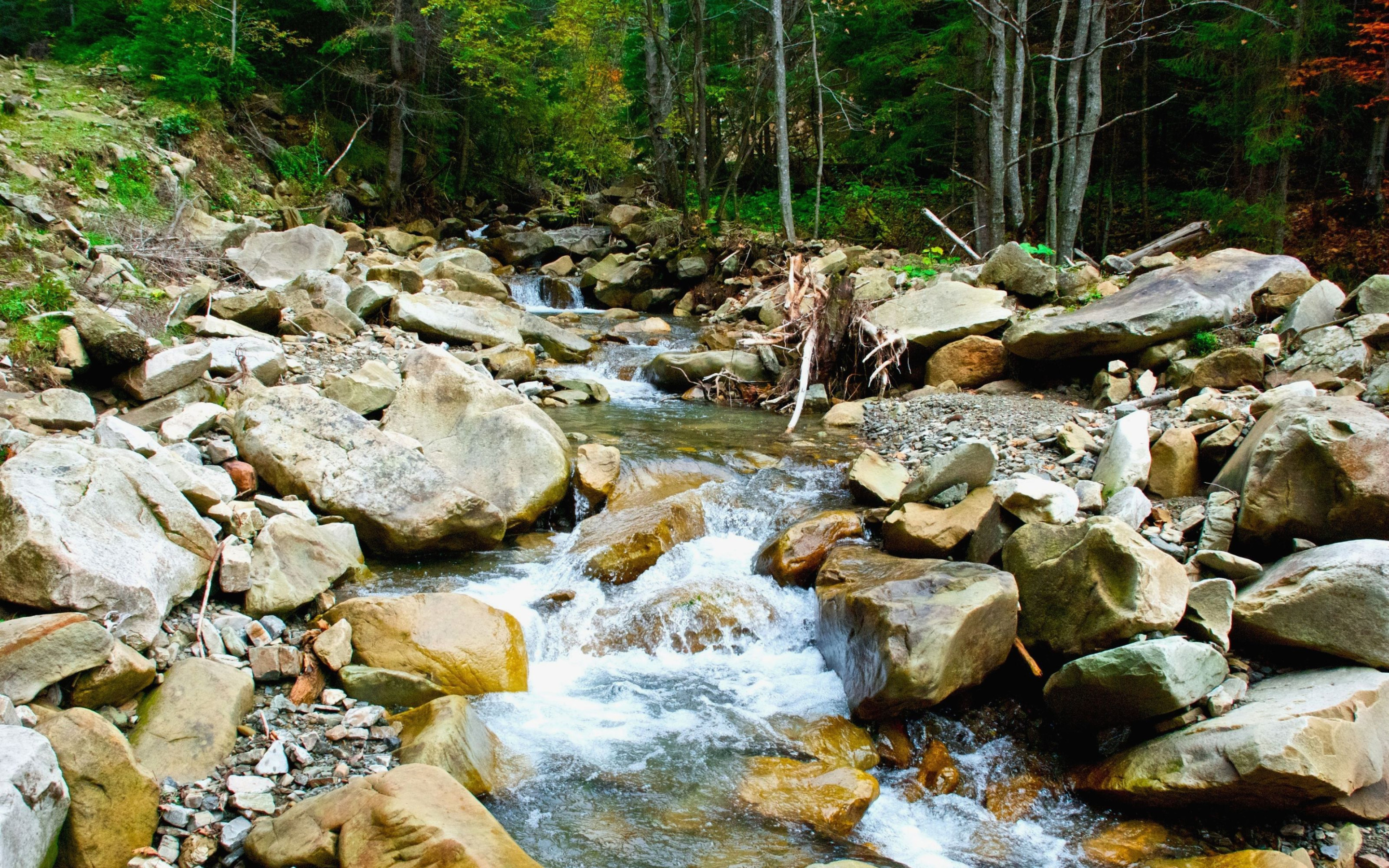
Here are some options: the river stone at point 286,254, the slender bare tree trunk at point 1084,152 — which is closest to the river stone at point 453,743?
the river stone at point 286,254

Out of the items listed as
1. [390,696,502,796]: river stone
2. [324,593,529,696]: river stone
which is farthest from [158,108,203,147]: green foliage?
[390,696,502,796]: river stone

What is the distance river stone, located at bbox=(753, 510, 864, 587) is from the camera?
203 inches

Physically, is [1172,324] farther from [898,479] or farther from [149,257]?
[149,257]

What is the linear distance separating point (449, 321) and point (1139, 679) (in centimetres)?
853

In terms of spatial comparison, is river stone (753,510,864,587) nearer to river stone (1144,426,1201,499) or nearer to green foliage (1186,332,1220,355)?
river stone (1144,426,1201,499)

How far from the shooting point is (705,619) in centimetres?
492

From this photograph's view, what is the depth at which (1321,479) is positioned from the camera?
4070 mm

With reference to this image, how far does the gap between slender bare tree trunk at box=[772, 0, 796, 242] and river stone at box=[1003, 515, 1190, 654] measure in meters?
11.7

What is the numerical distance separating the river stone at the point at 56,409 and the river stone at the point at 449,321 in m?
4.69

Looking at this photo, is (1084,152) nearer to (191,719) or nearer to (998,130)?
(998,130)

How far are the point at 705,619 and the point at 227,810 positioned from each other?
270 centimetres

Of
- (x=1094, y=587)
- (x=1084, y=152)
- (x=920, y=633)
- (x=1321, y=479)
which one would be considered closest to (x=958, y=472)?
(x=1094, y=587)

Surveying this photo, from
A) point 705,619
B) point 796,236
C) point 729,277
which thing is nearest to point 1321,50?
point 796,236

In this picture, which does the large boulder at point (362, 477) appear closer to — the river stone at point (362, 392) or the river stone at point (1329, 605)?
the river stone at point (362, 392)
